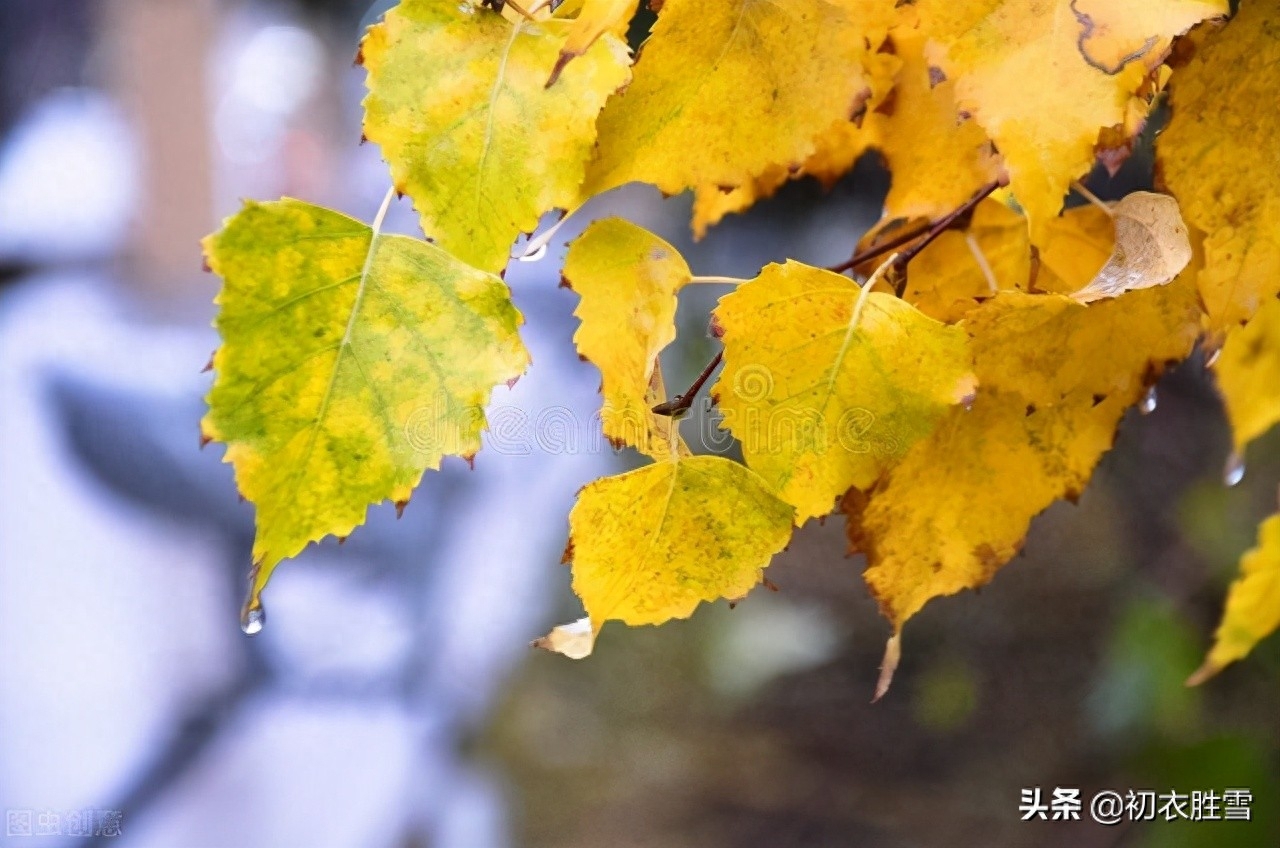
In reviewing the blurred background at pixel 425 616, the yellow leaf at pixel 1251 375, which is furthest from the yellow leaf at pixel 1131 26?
the blurred background at pixel 425 616

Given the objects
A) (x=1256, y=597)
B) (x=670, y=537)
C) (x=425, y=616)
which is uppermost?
(x=670, y=537)

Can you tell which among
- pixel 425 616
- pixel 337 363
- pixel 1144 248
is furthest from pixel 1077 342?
pixel 425 616

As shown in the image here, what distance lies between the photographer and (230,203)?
922mm

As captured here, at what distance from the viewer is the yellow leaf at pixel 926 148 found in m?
0.18

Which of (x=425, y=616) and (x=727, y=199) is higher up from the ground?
(x=727, y=199)

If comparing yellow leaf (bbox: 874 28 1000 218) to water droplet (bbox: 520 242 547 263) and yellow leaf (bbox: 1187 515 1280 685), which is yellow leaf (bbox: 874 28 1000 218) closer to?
water droplet (bbox: 520 242 547 263)

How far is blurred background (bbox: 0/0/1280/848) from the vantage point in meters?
0.80

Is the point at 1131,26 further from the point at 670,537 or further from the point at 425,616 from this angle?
the point at 425,616

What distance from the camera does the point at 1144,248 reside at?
0.15 meters

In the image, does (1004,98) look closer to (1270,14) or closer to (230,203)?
(1270,14)

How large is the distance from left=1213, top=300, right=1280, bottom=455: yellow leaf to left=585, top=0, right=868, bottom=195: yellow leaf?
14cm

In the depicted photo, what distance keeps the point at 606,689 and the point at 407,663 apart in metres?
0.22

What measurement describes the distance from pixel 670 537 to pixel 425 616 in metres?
0.86

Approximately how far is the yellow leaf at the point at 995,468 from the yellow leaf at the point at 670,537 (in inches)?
0.9
